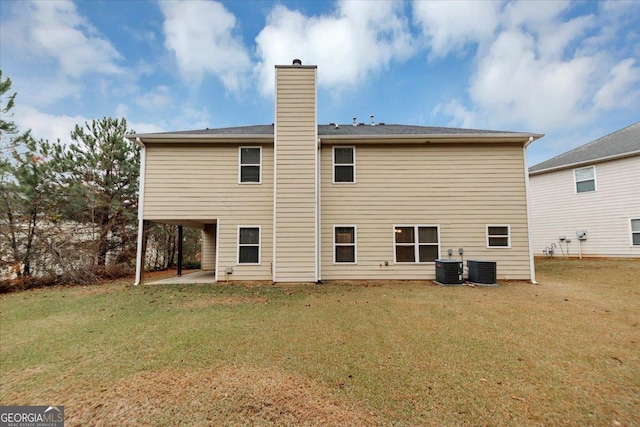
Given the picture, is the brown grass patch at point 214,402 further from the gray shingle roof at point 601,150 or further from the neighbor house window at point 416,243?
the gray shingle roof at point 601,150

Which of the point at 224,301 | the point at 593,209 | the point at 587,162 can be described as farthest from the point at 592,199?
the point at 224,301

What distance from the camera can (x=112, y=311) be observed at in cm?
519

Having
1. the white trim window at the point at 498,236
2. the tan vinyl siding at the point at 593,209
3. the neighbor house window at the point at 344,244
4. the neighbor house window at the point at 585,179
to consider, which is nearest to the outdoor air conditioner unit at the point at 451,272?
the white trim window at the point at 498,236

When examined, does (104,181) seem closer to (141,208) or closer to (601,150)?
(141,208)

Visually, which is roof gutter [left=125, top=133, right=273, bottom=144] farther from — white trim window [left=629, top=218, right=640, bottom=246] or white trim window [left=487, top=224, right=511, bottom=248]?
white trim window [left=629, top=218, right=640, bottom=246]

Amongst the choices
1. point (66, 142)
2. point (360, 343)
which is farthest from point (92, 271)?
point (360, 343)

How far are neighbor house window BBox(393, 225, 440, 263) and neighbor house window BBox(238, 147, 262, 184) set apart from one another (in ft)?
15.9

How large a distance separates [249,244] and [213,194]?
199 cm

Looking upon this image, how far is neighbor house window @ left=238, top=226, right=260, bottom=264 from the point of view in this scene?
8.27 metres

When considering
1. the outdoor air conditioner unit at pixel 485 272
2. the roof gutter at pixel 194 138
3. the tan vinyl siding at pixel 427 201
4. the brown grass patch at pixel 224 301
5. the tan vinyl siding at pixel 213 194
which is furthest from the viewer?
the tan vinyl siding at pixel 427 201

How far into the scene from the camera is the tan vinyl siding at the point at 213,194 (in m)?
8.24

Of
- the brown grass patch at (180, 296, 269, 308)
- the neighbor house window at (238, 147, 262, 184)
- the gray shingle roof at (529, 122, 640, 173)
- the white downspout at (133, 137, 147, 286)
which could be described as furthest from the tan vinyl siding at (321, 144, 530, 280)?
the gray shingle roof at (529, 122, 640, 173)

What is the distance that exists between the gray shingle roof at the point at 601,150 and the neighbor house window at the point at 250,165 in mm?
14616

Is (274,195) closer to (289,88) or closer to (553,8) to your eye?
(289,88)
